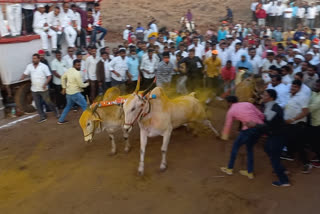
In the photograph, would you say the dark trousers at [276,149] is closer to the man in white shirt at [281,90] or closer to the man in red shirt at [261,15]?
the man in white shirt at [281,90]

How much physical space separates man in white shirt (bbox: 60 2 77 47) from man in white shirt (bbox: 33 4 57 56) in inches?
20.7

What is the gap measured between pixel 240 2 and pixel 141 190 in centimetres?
2220

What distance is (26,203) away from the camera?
6.12 metres

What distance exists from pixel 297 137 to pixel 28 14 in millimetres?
8808

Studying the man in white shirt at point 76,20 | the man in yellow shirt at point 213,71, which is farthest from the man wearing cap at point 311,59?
the man in white shirt at point 76,20

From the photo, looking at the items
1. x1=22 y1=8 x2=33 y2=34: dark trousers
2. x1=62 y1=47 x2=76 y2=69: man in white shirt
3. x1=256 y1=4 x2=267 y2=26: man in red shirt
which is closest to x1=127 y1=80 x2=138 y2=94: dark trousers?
x1=62 y1=47 x2=76 y2=69: man in white shirt

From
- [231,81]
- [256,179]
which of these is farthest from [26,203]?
[231,81]

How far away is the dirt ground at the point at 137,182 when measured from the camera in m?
5.85

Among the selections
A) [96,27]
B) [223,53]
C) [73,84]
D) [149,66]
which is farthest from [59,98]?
[223,53]

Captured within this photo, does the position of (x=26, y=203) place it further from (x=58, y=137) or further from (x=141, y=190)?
(x=58, y=137)

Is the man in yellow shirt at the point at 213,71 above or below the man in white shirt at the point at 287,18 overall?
below

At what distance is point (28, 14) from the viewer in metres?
10.6

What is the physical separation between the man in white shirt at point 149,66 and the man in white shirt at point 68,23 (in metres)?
3.09

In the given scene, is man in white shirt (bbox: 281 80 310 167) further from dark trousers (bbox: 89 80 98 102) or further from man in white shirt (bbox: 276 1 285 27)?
man in white shirt (bbox: 276 1 285 27)
